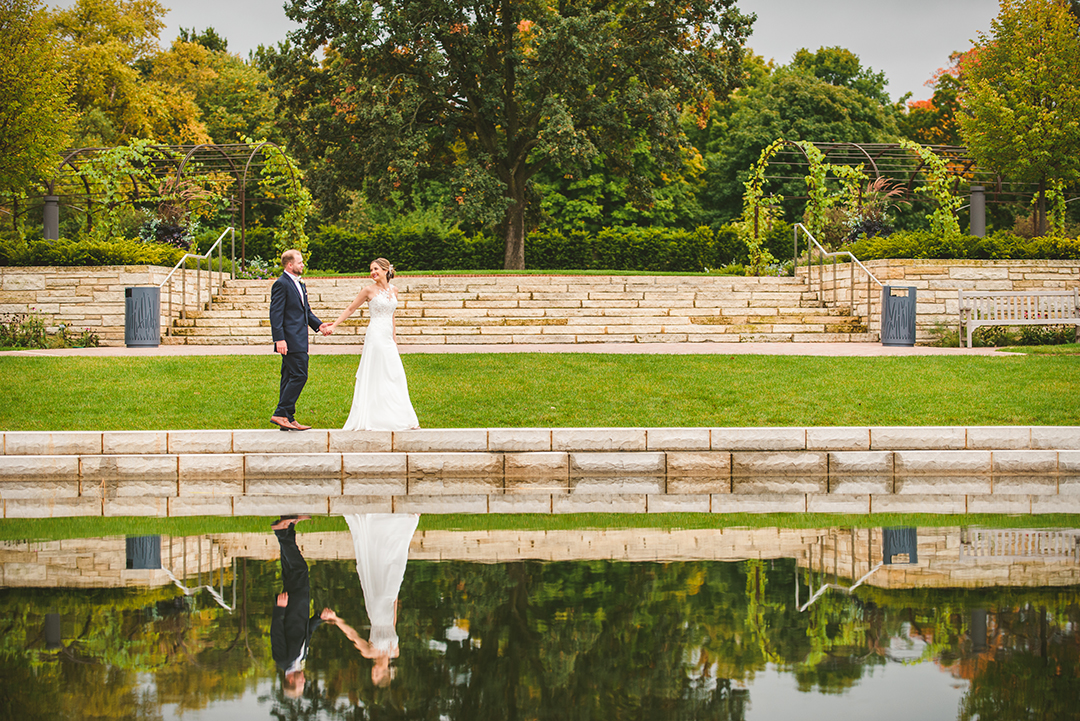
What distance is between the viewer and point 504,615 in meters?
4.35

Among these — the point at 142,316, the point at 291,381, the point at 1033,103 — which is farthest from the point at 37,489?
the point at 1033,103

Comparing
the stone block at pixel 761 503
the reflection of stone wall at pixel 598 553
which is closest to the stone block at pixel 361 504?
the reflection of stone wall at pixel 598 553

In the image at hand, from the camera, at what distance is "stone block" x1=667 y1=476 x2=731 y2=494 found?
8.16 metres

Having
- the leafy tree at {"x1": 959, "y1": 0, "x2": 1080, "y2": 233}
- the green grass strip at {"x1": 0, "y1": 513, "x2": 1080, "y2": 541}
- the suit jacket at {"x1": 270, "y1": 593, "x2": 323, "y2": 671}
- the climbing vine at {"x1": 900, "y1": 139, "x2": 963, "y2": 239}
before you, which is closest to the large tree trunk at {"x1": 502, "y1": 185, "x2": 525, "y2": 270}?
the climbing vine at {"x1": 900, "y1": 139, "x2": 963, "y2": 239}

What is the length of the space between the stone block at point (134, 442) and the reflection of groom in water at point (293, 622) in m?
3.71

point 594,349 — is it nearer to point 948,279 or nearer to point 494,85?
point 948,279

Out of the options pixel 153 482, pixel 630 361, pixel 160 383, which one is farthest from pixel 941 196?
pixel 153 482

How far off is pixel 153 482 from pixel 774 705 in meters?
6.75

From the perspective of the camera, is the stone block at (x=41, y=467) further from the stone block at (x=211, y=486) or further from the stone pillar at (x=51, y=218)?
the stone pillar at (x=51, y=218)

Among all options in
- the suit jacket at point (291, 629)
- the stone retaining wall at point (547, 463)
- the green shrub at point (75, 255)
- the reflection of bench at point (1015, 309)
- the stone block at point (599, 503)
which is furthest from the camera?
the green shrub at point (75, 255)

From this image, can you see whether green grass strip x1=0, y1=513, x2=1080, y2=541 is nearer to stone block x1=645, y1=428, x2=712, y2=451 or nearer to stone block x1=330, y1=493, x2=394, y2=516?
stone block x1=330, y1=493, x2=394, y2=516

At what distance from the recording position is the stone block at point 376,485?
8.03 m

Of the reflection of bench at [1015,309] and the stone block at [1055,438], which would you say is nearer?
the stone block at [1055,438]

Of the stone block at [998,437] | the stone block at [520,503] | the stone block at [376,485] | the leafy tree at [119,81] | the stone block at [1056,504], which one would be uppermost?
the leafy tree at [119,81]
